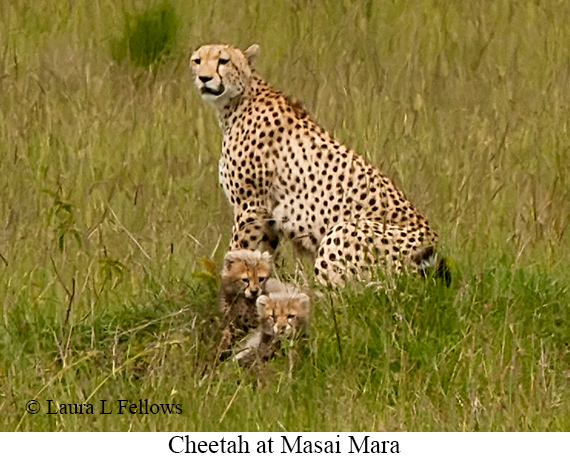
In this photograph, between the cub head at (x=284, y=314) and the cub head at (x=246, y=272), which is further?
the cub head at (x=246, y=272)

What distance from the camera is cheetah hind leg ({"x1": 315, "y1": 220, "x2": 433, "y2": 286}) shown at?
4.73m

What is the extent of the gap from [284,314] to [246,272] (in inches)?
13.3

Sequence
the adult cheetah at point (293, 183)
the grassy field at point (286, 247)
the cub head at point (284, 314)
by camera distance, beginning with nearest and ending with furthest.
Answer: the grassy field at point (286, 247), the cub head at point (284, 314), the adult cheetah at point (293, 183)

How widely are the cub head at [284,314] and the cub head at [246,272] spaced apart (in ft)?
0.65

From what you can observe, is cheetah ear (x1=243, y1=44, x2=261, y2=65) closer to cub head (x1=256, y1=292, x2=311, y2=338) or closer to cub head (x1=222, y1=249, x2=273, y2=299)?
cub head (x1=222, y1=249, x2=273, y2=299)

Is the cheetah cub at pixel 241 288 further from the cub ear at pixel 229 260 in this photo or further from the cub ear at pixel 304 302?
the cub ear at pixel 304 302

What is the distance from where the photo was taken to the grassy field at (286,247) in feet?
12.9

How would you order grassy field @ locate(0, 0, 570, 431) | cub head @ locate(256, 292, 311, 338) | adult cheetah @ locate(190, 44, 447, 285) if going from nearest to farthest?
1. grassy field @ locate(0, 0, 570, 431)
2. cub head @ locate(256, 292, 311, 338)
3. adult cheetah @ locate(190, 44, 447, 285)

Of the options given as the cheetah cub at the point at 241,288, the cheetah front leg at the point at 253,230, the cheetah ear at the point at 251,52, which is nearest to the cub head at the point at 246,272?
the cheetah cub at the point at 241,288

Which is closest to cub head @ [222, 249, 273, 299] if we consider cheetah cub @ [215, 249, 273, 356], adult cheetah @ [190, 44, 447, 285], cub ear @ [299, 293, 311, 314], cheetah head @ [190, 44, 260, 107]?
cheetah cub @ [215, 249, 273, 356]

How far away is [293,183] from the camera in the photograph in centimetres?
518

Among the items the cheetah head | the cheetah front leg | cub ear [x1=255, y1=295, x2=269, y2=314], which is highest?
the cheetah head

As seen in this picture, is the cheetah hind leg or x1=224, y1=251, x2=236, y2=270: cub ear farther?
the cheetah hind leg
